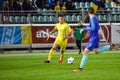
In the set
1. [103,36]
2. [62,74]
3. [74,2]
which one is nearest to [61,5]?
[74,2]

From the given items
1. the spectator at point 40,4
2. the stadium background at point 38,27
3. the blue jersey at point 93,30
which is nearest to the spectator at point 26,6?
the stadium background at point 38,27

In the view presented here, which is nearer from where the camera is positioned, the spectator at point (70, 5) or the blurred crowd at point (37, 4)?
the blurred crowd at point (37, 4)

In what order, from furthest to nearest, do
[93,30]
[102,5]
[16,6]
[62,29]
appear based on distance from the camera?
[102,5]
[16,6]
[62,29]
[93,30]

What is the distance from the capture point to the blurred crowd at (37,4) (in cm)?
3553

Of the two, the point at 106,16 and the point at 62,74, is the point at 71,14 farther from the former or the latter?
the point at 62,74

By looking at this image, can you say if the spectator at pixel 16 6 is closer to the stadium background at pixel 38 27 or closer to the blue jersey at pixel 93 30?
the stadium background at pixel 38 27

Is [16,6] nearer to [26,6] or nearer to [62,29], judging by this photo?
[26,6]

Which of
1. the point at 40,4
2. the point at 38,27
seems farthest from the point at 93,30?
the point at 40,4

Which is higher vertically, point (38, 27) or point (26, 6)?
point (26, 6)

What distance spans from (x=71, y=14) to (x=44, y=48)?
3215 millimetres

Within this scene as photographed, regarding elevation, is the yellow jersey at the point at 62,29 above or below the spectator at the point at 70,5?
below

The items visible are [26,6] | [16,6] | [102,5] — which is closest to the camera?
[16,6]

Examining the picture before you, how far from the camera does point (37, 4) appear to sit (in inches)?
1473

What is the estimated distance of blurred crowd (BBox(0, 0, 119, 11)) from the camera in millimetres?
35534
